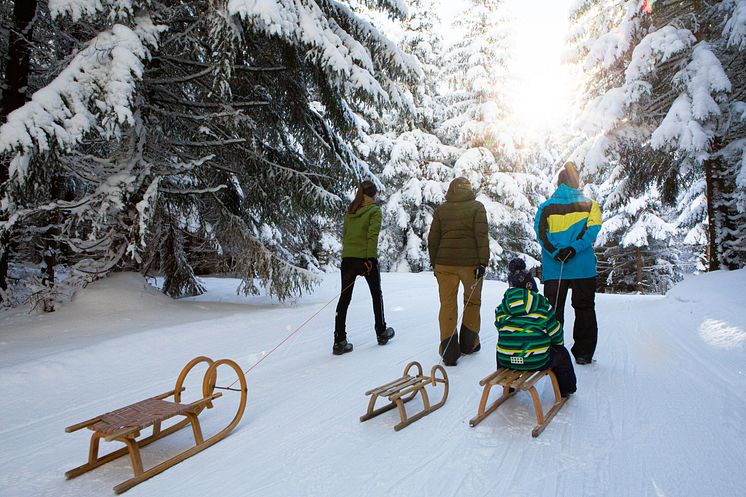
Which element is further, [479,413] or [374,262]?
[374,262]

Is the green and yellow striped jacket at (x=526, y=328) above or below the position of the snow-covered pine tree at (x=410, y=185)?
below

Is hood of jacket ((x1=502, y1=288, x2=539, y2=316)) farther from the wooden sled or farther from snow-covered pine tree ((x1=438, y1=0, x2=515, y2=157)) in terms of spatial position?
snow-covered pine tree ((x1=438, y1=0, x2=515, y2=157))

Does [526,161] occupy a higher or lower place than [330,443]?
higher

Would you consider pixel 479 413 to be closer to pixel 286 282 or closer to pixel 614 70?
pixel 286 282

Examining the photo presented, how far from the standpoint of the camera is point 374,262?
604 cm

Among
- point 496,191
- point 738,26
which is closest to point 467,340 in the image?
point 738,26

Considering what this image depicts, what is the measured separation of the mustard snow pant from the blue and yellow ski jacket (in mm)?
827

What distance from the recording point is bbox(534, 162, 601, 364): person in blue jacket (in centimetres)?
478

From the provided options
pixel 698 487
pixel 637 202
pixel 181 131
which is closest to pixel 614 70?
pixel 181 131

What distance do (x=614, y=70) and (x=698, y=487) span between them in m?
11.1

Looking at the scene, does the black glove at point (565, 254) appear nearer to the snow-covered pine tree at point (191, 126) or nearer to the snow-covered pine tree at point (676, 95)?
the snow-covered pine tree at point (191, 126)

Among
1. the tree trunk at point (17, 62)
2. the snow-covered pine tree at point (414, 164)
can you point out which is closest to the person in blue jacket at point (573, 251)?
the tree trunk at point (17, 62)

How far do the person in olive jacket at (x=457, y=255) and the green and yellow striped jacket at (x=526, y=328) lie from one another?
141 centimetres

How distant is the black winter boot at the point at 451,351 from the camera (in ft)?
17.0
